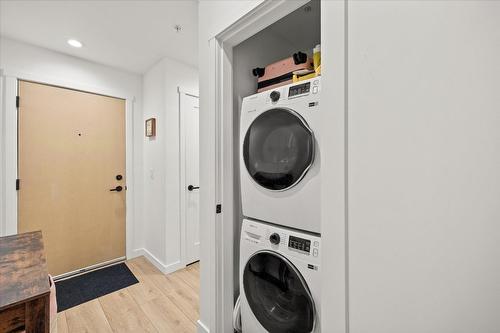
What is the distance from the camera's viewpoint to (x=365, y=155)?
2.53 ft

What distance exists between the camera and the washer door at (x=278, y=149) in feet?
3.66

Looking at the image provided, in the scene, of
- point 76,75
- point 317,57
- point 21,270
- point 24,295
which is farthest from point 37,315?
point 76,75

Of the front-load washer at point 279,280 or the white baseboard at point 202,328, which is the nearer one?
the front-load washer at point 279,280

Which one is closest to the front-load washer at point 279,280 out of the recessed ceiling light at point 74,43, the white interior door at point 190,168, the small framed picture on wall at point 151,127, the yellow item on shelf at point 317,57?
the yellow item on shelf at point 317,57

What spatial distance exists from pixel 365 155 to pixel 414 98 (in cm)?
22

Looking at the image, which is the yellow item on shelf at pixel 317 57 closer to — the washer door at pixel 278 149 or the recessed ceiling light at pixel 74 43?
the washer door at pixel 278 149

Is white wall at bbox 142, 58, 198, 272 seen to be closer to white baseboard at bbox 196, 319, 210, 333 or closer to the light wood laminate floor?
the light wood laminate floor

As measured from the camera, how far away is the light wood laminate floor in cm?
172

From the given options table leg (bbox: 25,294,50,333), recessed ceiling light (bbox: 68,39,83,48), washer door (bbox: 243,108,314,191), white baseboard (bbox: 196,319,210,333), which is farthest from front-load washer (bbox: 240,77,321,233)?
recessed ceiling light (bbox: 68,39,83,48)

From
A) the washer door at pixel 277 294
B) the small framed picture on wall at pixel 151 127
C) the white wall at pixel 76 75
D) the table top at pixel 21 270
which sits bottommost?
the washer door at pixel 277 294

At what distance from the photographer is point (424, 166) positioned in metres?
0.66

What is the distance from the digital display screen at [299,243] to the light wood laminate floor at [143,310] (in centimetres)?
121

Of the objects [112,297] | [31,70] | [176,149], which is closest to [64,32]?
[31,70]

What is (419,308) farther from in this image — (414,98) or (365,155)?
(414,98)
